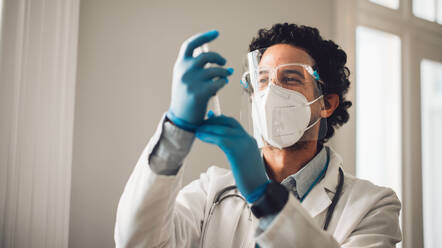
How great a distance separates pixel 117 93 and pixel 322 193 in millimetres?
943

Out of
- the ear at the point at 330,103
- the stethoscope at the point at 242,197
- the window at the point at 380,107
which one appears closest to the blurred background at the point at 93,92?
the window at the point at 380,107

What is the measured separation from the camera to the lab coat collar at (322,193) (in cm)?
104

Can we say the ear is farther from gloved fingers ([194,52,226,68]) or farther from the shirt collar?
gloved fingers ([194,52,226,68])

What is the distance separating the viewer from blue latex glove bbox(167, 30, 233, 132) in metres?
0.70

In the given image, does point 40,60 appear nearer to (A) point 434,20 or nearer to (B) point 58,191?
(B) point 58,191

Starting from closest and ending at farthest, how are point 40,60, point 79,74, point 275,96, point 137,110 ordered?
point 275,96, point 40,60, point 79,74, point 137,110

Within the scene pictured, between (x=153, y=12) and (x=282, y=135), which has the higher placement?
(x=153, y=12)

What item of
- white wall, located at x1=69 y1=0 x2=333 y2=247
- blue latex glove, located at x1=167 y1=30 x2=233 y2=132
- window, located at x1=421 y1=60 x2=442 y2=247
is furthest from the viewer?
window, located at x1=421 y1=60 x2=442 y2=247

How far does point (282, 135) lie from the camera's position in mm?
1026

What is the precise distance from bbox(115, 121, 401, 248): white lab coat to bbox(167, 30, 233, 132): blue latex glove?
89mm

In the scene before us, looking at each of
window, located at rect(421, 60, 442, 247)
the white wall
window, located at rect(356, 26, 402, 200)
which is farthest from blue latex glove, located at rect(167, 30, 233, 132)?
window, located at rect(421, 60, 442, 247)

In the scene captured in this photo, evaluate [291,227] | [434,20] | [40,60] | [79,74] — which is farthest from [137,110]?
[434,20]

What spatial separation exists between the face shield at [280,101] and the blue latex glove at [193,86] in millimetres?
336

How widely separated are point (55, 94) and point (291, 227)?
0.98 m
